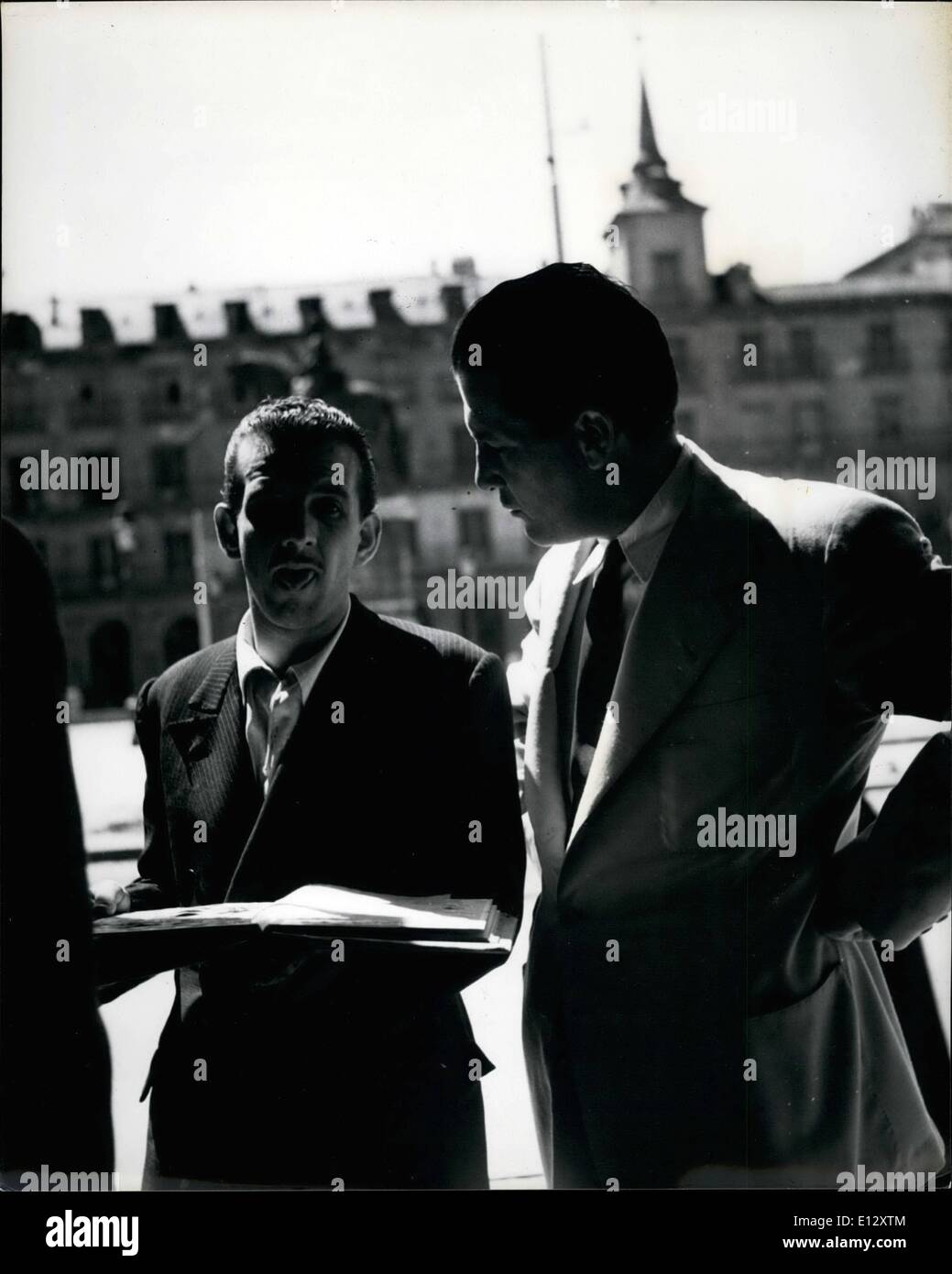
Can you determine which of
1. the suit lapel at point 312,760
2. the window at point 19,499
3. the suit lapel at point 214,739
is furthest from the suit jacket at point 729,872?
the window at point 19,499

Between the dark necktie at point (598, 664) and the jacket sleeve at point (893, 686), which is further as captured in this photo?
the dark necktie at point (598, 664)

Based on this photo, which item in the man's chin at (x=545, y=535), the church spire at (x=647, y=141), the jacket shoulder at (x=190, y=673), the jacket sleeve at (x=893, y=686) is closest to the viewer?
the jacket sleeve at (x=893, y=686)

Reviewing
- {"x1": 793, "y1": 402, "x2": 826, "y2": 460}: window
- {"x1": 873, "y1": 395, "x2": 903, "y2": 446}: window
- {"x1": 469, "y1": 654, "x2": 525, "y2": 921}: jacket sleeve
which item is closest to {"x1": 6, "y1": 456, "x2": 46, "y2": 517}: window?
{"x1": 469, "y1": 654, "x2": 525, "y2": 921}: jacket sleeve

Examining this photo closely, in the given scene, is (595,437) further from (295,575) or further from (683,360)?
(295,575)

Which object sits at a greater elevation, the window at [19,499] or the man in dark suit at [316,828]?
the window at [19,499]

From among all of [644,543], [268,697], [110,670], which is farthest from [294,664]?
[644,543]

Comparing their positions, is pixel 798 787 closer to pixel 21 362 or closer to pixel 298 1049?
pixel 298 1049

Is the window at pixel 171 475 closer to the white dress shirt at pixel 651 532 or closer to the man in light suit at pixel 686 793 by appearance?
the man in light suit at pixel 686 793

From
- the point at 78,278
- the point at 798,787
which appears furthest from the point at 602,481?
the point at 78,278
